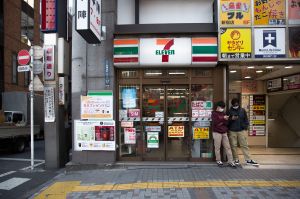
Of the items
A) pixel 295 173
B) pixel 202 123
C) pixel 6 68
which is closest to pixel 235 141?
pixel 202 123

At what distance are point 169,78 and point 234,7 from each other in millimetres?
2664

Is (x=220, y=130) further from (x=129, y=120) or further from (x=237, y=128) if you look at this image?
(x=129, y=120)

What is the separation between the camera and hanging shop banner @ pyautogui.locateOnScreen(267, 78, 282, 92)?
1330 centimetres

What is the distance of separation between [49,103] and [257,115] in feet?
26.7

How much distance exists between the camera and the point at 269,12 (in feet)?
32.2

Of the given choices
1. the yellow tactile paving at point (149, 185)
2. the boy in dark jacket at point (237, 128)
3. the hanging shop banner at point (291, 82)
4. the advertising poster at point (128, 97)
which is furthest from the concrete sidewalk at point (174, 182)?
the hanging shop banner at point (291, 82)

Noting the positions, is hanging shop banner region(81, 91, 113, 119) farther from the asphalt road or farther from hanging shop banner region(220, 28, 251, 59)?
hanging shop banner region(220, 28, 251, 59)

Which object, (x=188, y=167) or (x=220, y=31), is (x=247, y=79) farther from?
(x=188, y=167)

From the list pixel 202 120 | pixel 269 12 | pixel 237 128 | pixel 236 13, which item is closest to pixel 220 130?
pixel 237 128

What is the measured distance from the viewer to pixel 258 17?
32.2 ft

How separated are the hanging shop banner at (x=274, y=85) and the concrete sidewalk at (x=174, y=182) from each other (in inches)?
183

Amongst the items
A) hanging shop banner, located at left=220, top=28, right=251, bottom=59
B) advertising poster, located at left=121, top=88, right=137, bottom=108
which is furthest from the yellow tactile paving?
hanging shop banner, located at left=220, top=28, right=251, bottom=59

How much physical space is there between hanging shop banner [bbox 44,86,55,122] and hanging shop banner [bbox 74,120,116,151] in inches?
44.0

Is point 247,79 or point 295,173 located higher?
point 247,79
